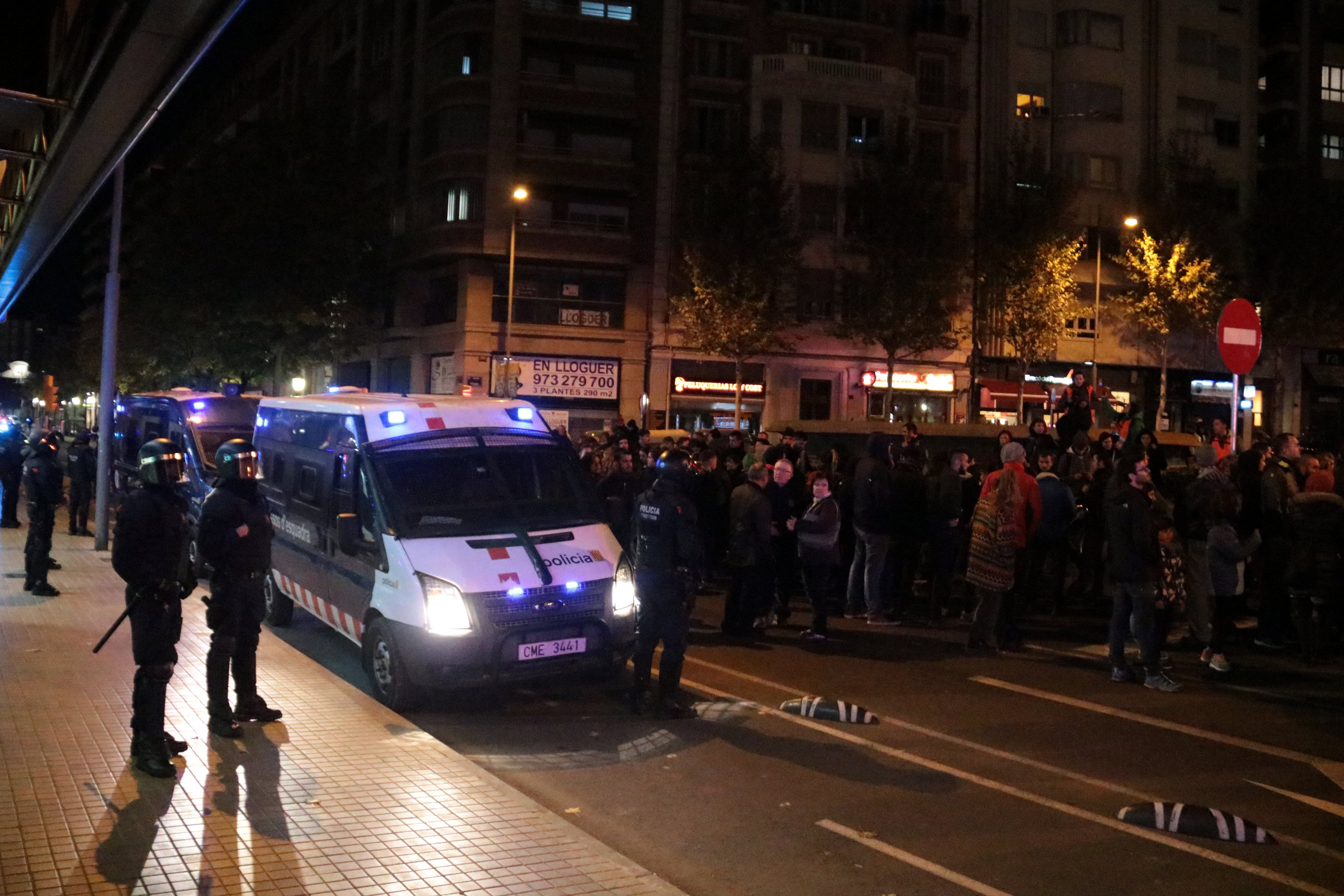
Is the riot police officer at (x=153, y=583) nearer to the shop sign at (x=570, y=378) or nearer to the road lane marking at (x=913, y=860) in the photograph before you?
the road lane marking at (x=913, y=860)

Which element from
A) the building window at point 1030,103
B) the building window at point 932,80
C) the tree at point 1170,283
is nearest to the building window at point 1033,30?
the building window at point 1030,103

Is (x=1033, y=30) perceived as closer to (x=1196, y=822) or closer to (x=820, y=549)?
(x=820, y=549)

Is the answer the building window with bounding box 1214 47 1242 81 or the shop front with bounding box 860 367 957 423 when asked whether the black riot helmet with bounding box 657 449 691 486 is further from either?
the building window with bounding box 1214 47 1242 81

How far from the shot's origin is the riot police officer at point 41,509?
1299cm

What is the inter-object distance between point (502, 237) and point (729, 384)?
9865mm

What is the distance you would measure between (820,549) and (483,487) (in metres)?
4.06

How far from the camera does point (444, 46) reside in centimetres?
4281

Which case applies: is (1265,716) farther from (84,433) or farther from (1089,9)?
(1089,9)

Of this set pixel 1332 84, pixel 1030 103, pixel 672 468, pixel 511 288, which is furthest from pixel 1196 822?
pixel 1332 84

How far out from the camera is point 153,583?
22.1 feet

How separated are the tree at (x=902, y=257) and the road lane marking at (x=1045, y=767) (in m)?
33.0

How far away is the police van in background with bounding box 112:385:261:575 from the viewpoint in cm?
1697

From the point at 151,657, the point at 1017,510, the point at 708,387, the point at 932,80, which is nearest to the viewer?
the point at 151,657

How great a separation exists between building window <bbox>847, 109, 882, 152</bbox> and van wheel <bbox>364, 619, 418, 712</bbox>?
38603 mm
